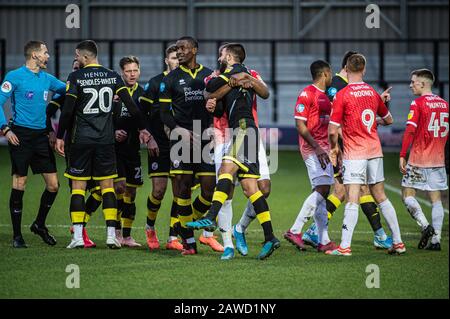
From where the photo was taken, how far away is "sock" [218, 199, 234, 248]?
959 cm

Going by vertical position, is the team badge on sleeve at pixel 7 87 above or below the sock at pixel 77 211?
above

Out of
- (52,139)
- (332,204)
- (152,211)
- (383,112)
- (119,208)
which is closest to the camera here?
(383,112)

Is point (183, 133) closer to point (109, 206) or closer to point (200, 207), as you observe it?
point (200, 207)

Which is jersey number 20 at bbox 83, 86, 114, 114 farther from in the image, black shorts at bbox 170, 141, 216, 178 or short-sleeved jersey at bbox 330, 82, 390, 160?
short-sleeved jersey at bbox 330, 82, 390, 160

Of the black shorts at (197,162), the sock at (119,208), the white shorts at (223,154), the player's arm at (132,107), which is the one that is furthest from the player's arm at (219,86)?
the sock at (119,208)

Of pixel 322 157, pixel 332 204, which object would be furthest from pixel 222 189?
pixel 332 204

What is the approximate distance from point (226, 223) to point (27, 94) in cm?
265

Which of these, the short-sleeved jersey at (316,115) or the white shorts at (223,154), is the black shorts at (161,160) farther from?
the short-sleeved jersey at (316,115)

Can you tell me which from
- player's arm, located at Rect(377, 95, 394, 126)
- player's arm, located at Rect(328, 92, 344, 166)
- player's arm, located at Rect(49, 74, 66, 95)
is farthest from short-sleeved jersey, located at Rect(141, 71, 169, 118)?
player's arm, located at Rect(377, 95, 394, 126)

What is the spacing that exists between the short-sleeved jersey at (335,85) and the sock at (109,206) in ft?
8.62

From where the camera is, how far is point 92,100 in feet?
32.7

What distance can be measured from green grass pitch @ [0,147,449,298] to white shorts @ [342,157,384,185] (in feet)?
2.62

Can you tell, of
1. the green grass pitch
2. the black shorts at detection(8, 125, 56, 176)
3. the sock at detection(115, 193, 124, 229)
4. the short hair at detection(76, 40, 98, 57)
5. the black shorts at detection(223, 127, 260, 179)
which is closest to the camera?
the green grass pitch

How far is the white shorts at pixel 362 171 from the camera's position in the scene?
31.8 ft
